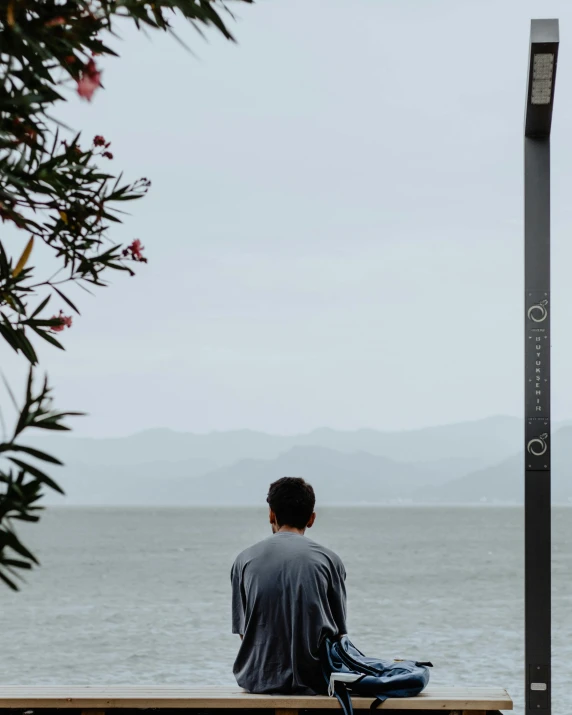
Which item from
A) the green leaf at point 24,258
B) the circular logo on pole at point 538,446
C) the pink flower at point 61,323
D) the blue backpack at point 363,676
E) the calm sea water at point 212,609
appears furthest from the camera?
the calm sea water at point 212,609

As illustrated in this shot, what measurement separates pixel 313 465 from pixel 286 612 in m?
109

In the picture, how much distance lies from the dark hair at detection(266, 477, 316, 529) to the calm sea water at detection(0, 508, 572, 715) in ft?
24.4

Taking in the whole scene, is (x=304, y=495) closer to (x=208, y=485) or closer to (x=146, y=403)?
(x=146, y=403)

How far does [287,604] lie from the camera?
2971 mm

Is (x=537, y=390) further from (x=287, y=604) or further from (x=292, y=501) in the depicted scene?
(x=287, y=604)

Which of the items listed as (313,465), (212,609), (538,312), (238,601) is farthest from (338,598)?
(313,465)

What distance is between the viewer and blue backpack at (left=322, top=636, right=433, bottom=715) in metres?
2.84

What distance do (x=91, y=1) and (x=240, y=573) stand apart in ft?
6.57

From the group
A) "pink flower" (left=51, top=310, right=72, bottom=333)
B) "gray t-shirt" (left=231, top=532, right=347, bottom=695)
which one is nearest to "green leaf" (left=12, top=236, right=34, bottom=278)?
"pink flower" (left=51, top=310, right=72, bottom=333)

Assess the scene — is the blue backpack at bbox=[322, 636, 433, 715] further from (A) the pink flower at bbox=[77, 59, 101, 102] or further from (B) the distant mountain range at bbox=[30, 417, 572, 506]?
(B) the distant mountain range at bbox=[30, 417, 572, 506]

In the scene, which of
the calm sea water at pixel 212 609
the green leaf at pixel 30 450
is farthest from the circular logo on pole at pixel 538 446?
the calm sea water at pixel 212 609

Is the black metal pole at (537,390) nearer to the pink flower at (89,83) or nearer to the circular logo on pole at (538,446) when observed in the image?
the circular logo on pole at (538,446)

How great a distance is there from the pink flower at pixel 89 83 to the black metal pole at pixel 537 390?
2.27 metres

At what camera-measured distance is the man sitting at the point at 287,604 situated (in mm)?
2930
